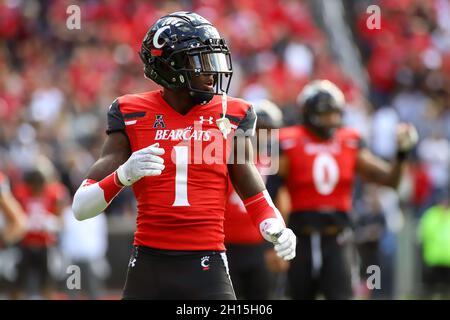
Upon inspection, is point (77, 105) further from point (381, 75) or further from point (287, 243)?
point (287, 243)

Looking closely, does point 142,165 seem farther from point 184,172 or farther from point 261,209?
point 261,209

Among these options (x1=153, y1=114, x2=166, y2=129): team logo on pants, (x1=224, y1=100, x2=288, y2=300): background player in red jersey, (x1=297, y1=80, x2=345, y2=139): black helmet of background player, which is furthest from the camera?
(x1=224, y1=100, x2=288, y2=300): background player in red jersey

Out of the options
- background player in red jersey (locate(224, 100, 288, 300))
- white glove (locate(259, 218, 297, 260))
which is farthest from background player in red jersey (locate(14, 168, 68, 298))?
white glove (locate(259, 218, 297, 260))

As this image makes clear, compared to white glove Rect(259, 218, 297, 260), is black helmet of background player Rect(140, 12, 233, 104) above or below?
above

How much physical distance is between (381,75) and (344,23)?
2.05 m

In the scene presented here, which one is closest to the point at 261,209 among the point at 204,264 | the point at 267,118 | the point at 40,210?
the point at 204,264

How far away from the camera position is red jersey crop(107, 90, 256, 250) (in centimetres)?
489

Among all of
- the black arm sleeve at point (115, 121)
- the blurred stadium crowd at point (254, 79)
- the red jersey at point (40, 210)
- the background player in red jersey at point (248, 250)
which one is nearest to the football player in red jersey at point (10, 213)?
the red jersey at point (40, 210)

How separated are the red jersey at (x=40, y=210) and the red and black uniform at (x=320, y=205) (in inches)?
158

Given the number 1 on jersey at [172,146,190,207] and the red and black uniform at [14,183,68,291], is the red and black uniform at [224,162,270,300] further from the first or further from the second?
the red and black uniform at [14,183,68,291]

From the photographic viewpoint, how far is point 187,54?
499cm

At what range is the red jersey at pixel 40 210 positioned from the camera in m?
11.1

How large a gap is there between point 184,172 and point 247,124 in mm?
410

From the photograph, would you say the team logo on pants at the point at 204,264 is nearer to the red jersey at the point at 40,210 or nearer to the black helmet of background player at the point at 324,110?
the black helmet of background player at the point at 324,110
